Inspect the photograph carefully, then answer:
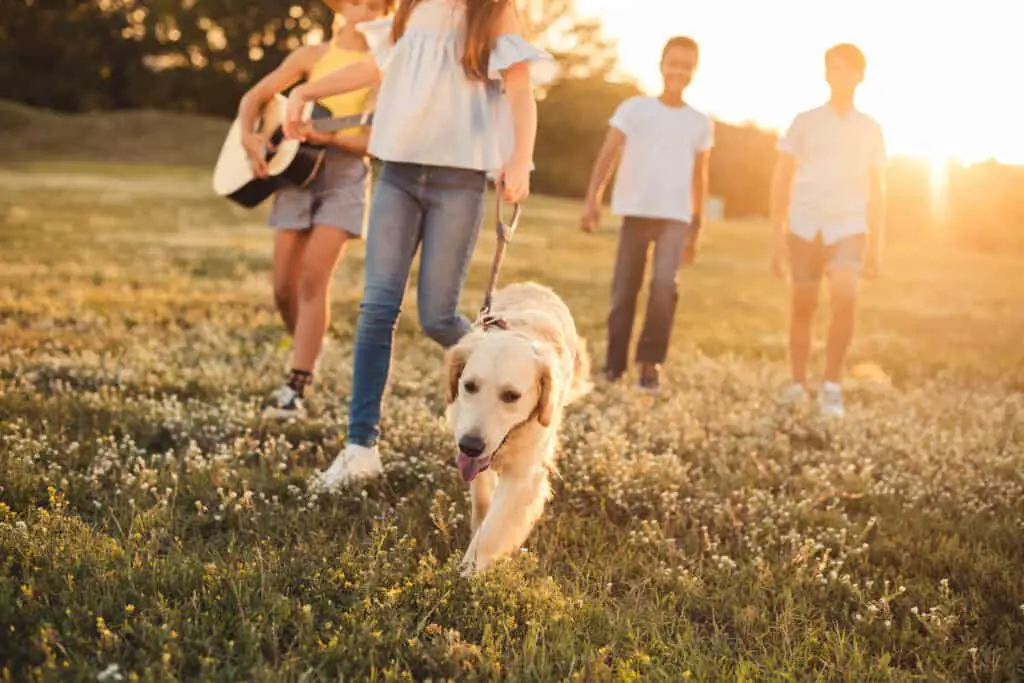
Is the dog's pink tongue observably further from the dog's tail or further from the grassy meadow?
the dog's tail

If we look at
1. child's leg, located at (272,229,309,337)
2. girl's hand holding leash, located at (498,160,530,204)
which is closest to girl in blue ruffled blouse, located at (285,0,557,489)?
girl's hand holding leash, located at (498,160,530,204)

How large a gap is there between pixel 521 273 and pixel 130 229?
763 centimetres

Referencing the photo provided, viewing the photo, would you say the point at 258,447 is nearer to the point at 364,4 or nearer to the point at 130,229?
the point at 364,4

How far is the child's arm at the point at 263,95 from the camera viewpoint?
5.75 meters

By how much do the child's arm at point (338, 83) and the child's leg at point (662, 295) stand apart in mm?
3509

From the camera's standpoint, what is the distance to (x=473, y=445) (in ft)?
12.1

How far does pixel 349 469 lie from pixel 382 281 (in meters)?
0.93

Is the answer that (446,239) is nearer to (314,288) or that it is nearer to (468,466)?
(468,466)

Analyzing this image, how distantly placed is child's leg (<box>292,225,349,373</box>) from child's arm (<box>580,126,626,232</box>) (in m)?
2.47

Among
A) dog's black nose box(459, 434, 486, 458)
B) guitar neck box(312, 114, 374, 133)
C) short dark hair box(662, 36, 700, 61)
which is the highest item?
short dark hair box(662, 36, 700, 61)

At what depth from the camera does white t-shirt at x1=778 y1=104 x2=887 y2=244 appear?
7133 mm

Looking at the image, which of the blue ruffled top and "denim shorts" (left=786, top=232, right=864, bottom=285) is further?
"denim shorts" (left=786, top=232, right=864, bottom=285)

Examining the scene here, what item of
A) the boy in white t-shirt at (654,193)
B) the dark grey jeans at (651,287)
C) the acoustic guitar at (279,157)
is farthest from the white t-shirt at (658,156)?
the acoustic guitar at (279,157)

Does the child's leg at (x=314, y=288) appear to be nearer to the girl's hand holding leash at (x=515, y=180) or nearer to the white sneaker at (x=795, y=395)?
the girl's hand holding leash at (x=515, y=180)
